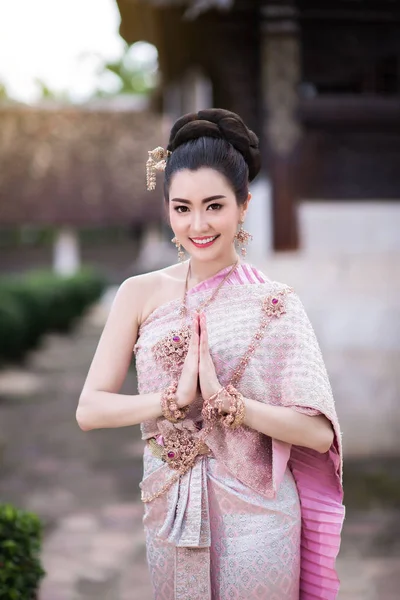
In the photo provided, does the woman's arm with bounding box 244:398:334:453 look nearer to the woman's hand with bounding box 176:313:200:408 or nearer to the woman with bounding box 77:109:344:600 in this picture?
the woman with bounding box 77:109:344:600

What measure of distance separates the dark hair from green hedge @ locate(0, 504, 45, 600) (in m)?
1.52

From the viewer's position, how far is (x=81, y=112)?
21.2 metres

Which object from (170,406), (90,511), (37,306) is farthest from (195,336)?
(37,306)

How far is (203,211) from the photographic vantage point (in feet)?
6.09

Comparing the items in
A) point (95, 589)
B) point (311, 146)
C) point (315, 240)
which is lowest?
point (95, 589)

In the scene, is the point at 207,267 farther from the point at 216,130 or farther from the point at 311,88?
the point at 311,88

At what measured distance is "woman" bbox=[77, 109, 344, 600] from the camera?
6.02 feet

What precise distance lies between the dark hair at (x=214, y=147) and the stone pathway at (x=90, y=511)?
233 cm

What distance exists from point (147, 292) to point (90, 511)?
3.13m

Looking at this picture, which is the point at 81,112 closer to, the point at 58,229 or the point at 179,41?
the point at 58,229

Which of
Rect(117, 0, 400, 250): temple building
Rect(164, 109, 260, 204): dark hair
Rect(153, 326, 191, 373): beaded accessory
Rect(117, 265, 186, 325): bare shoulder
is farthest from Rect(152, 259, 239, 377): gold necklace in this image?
Rect(117, 0, 400, 250): temple building

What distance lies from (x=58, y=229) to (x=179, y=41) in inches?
549

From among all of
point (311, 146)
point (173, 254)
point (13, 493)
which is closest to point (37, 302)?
point (173, 254)

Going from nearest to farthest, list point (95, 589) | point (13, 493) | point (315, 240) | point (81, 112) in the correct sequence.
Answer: point (95, 589) → point (13, 493) → point (315, 240) → point (81, 112)
